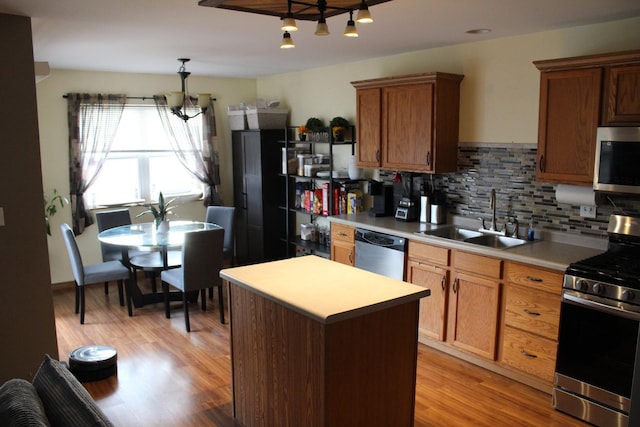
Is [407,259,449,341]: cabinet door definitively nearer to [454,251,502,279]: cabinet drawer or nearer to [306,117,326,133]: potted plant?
[454,251,502,279]: cabinet drawer

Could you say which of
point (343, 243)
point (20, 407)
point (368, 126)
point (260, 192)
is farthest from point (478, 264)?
point (260, 192)

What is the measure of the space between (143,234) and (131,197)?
1373 millimetres

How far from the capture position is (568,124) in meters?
3.43

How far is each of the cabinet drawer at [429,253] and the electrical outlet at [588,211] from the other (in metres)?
0.96

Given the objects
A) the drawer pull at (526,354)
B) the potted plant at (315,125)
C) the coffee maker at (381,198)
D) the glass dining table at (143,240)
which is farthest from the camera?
the potted plant at (315,125)

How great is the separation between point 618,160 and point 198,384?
10.00ft

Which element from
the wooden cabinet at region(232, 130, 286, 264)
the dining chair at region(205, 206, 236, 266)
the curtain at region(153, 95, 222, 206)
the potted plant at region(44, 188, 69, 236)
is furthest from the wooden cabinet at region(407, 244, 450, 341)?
the potted plant at region(44, 188, 69, 236)

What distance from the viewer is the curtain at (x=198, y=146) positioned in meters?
6.40

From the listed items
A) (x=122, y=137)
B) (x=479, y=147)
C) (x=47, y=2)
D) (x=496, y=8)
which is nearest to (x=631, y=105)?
(x=496, y=8)

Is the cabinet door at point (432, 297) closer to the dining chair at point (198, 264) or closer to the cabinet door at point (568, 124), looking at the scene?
the cabinet door at point (568, 124)

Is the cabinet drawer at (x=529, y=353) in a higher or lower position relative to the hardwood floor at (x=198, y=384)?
higher

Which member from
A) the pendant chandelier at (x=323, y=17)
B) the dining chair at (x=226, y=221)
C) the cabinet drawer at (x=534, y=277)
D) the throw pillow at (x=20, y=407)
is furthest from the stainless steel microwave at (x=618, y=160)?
the dining chair at (x=226, y=221)

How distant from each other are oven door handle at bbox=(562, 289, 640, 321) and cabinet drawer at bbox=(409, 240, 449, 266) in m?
0.98

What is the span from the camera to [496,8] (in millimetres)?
3076
